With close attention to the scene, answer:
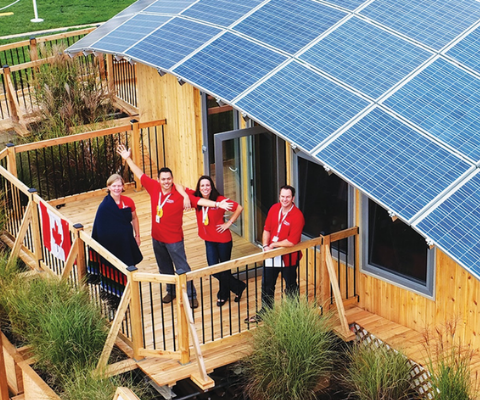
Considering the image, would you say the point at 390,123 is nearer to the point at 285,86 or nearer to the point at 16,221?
the point at 285,86

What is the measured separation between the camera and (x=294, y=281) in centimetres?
1090

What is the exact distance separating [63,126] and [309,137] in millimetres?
7273

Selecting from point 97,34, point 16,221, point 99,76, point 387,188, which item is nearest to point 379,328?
point 387,188

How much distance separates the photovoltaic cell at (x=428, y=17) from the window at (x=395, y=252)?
7.33 feet

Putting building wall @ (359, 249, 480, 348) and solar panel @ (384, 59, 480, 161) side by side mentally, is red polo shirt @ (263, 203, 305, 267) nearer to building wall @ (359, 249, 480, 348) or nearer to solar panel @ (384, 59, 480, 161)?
building wall @ (359, 249, 480, 348)

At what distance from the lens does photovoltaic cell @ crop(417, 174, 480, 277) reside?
8.77 m

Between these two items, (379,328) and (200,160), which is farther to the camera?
(200,160)

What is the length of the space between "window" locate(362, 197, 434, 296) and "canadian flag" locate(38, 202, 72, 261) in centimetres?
397

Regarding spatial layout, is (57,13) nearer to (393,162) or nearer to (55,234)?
(55,234)

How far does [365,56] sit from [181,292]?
12.4 ft

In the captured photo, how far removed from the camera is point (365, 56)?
434 inches

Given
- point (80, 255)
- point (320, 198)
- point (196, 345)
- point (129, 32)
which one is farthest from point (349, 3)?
point (196, 345)

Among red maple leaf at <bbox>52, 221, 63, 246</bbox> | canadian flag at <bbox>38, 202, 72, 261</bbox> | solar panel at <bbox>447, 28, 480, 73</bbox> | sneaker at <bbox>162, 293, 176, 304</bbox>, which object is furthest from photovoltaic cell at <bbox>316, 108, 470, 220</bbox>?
red maple leaf at <bbox>52, 221, 63, 246</bbox>

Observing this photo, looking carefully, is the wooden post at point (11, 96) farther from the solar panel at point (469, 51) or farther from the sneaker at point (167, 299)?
the solar panel at point (469, 51)
